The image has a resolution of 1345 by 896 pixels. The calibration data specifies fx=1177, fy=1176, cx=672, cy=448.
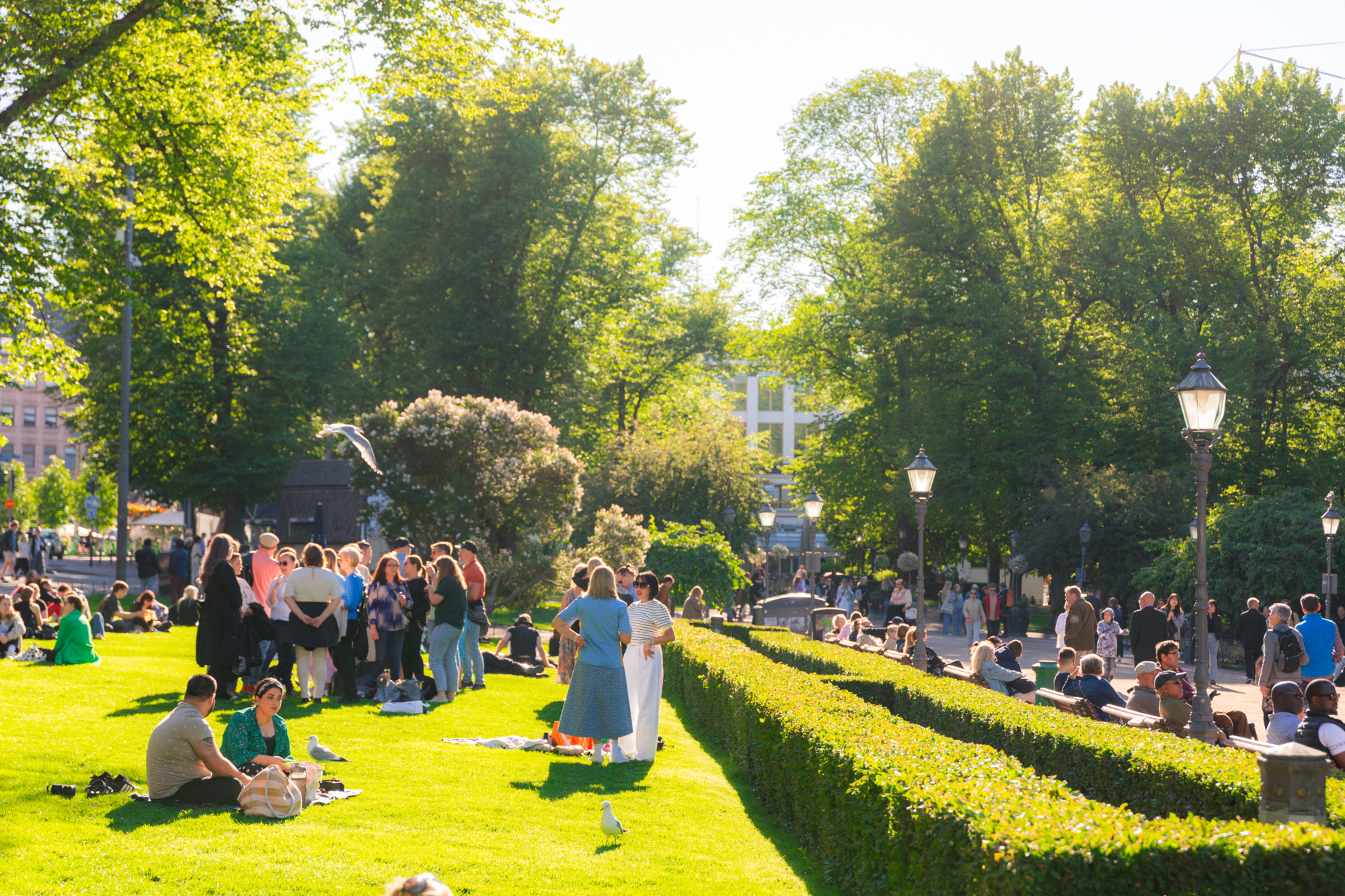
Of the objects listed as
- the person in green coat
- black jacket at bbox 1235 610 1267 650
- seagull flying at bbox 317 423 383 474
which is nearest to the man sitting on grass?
the person in green coat

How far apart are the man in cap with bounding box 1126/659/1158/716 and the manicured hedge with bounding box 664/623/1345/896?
3092 millimetres

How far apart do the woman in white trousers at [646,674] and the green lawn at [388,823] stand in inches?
13.2

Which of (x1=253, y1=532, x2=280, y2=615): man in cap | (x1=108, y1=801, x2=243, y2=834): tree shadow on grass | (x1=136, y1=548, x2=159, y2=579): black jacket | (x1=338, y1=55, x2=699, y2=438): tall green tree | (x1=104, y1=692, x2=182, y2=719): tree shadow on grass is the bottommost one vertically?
(x1=108, y1=801, x2=243, y2=834): tree shadow on grass

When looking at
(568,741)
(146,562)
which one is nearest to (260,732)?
(568,741)

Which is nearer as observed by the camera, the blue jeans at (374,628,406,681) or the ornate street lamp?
the ornate street lamp

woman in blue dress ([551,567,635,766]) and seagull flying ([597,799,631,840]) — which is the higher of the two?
woman in blue dress ([551,567,635,766])

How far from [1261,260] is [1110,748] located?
29.4 m

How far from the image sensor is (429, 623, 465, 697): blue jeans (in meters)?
13.7

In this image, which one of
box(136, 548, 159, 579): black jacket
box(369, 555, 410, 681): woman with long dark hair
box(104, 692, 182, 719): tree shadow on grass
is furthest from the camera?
box(136, 548, 159, 579): black jacket

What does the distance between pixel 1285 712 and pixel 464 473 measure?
20.6 meters

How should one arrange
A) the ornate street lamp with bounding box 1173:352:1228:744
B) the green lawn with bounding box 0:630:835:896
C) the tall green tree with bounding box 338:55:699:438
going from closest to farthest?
the green lawn with bounding box 0:630:835:896 → the ornate street lamp with bounding box 1173:352:1228:744 → the tall green tree with bounding box 338:55:699:438

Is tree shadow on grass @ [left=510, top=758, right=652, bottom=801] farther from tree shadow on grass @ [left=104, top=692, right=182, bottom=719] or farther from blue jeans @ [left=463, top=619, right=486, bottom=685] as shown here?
blue jeans @ [left=463, top=619, right=486, bottom=685]

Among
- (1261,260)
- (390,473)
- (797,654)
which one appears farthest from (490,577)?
(1261,260)

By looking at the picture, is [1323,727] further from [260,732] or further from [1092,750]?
[260,732]
